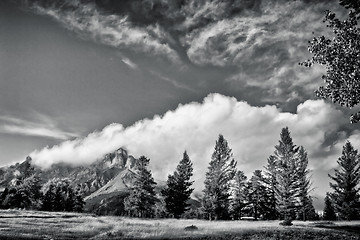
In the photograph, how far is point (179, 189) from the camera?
158 feet

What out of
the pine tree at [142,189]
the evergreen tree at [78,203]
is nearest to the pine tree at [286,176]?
the pine tree at [142,189]

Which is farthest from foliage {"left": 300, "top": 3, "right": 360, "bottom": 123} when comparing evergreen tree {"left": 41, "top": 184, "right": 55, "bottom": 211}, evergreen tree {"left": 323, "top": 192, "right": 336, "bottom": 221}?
evergreen tree {"left": 41, "top": 184, "right": 55, "bottom": 211}

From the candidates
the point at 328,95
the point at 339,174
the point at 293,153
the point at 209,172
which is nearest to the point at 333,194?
the point at 339,174

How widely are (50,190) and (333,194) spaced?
216 ft

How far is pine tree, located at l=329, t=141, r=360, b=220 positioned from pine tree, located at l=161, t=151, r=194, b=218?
2488 cm

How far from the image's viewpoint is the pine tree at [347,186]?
145ft

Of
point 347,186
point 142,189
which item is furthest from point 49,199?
point 347,186

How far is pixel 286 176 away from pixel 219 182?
32.7ft

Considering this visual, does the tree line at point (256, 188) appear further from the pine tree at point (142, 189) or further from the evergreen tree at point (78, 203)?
the evergreen tree at point (78, 203)

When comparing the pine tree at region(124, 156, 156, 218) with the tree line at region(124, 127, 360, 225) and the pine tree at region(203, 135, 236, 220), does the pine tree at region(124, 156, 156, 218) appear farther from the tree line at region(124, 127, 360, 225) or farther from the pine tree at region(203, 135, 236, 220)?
the pine tree at region(203, 135, 236, 220)

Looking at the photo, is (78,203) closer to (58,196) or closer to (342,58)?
(58,196)

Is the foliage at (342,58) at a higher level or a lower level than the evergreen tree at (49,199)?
higher

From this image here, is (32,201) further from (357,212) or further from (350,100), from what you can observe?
(350,100)

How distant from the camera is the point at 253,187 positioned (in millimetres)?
54969
